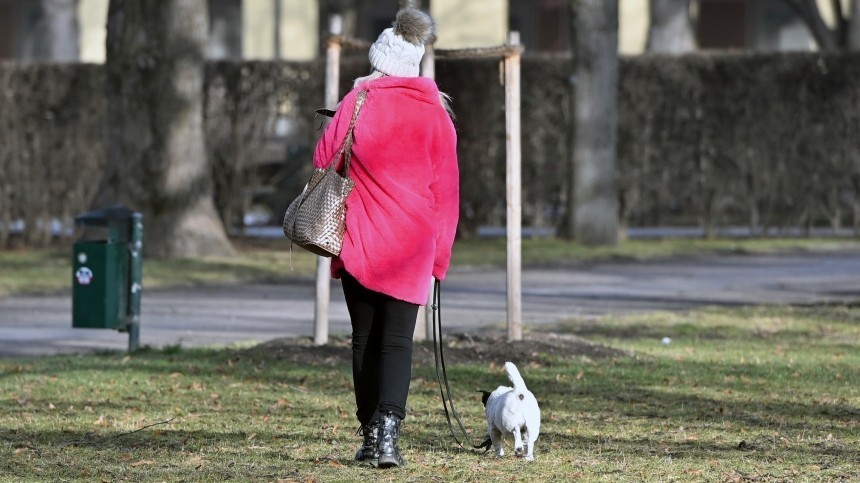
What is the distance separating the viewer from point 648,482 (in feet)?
19.8

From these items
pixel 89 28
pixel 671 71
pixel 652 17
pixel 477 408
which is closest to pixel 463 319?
pixel 477 408

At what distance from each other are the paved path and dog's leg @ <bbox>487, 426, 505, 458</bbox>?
16.7 feet

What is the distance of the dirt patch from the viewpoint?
9758 mm

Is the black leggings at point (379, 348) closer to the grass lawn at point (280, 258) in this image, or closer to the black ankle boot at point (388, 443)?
the black ankle boot at point (388, 443)

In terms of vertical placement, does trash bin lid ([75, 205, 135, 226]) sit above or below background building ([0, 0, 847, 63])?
below

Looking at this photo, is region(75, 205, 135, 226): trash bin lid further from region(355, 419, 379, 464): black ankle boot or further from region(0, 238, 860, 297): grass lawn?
region(0, 238, 860, 297): grass lawn

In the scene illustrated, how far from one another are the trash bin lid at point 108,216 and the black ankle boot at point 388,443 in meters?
4.52

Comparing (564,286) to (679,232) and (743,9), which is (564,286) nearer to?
(679,232)

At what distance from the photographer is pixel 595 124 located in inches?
816

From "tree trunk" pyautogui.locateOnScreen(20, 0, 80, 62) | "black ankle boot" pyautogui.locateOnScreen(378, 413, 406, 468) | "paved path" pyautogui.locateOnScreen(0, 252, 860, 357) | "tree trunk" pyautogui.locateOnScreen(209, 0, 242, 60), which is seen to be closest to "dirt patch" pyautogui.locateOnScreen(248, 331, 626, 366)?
"paved path" pyautogui.locateOnScreen(0, 252, 860, 357)

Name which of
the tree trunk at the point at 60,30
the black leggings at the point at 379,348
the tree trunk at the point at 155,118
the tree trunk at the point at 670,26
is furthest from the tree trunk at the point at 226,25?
the black leggings at the point at 379,348

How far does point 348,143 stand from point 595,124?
48.5 feet

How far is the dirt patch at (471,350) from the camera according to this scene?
32.0ft

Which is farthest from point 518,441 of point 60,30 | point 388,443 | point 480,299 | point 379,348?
point 60,30
